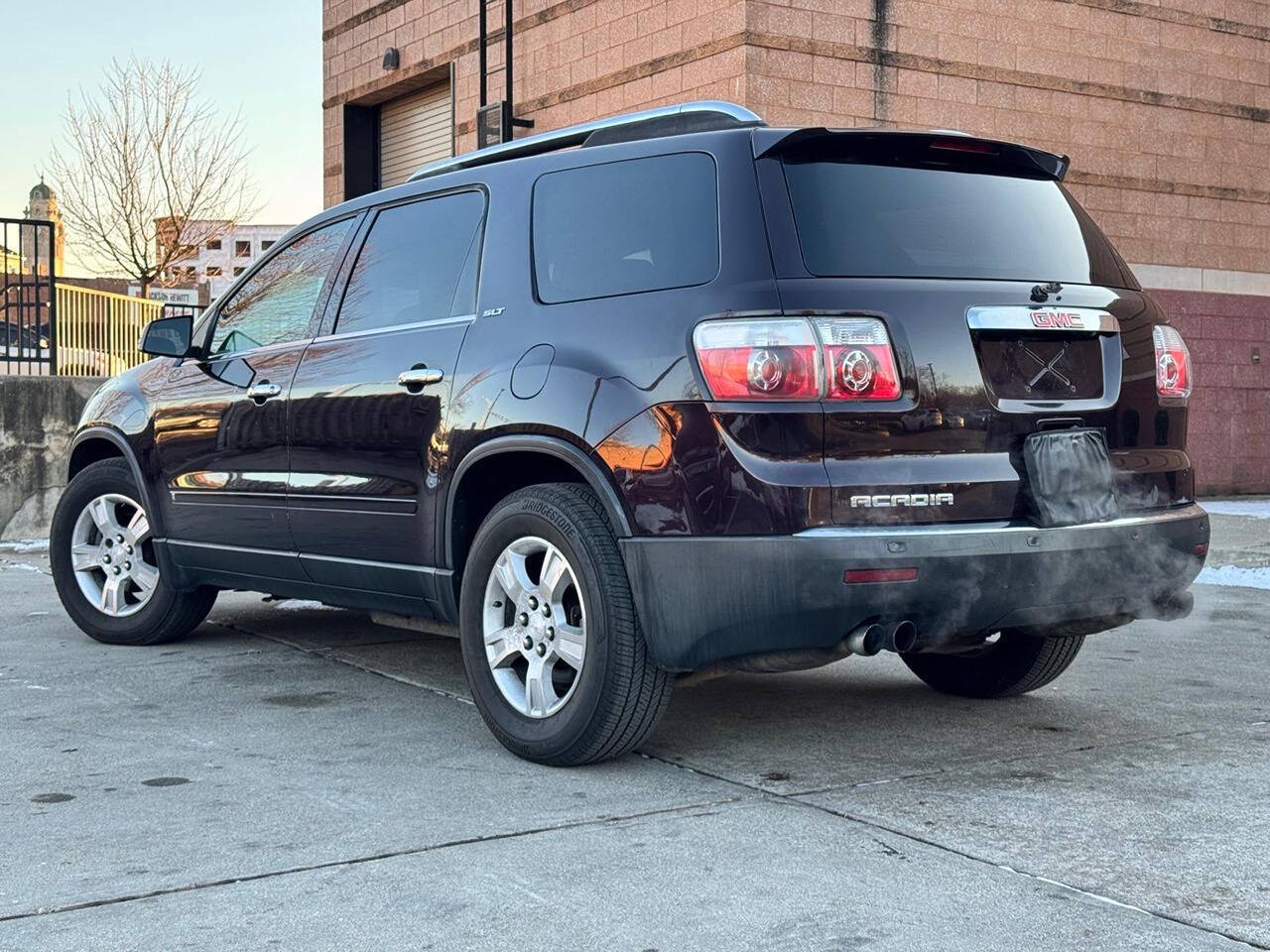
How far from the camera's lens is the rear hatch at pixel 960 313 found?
404cm

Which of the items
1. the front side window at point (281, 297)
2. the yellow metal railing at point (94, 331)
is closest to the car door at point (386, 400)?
the front side window at point (281, 297)

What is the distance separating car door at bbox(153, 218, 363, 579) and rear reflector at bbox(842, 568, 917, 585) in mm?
2516

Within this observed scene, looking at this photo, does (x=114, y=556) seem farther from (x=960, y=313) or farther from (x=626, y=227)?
(x=960, y=313)

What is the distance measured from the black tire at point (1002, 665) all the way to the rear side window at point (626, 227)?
179 cm

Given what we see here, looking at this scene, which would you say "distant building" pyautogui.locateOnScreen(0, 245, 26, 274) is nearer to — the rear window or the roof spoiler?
the roof spoiler

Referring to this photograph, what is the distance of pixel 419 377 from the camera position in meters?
4.98

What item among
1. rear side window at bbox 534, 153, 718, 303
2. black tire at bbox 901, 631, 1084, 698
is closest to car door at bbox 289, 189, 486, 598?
rear side window at bbox 534, 153, 718, 303

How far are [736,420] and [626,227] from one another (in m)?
0.89

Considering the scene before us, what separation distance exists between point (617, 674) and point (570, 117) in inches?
493

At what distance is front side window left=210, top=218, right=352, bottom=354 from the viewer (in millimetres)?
5832

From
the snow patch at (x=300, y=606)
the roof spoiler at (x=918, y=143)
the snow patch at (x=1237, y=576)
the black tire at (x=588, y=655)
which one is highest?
the roof spoiler at (x=918, y=143)

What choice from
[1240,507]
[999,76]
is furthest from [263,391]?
[1240,507]

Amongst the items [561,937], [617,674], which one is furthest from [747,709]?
[561,937]

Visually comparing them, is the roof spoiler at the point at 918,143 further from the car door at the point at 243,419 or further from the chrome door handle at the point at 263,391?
the chrome door handle at the point at 263,391
